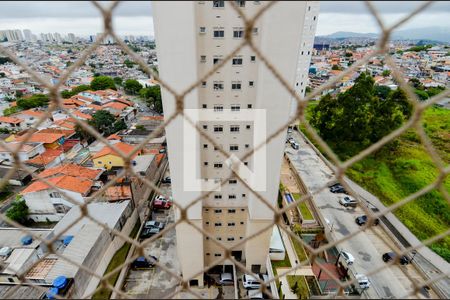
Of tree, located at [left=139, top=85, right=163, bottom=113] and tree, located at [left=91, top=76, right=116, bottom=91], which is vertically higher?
tree, located at [left=91, top=76, right=116, bottom=91]

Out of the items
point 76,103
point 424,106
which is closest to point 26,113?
point 76,103

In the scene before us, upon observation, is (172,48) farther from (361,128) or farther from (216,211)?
(361,128)

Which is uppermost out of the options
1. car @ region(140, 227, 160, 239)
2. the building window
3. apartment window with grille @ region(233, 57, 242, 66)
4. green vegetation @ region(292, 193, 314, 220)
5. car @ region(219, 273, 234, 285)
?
the building window

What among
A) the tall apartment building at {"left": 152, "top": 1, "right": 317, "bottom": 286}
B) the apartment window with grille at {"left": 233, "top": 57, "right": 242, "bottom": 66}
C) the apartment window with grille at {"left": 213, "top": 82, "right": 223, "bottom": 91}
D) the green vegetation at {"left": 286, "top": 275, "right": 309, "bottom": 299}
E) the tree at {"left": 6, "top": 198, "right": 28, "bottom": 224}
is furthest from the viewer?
A: the tree at {"left": 6, "top": 198, "right": 28, "bottom": 224}

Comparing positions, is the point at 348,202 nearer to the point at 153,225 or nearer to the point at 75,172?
the point at 153,225

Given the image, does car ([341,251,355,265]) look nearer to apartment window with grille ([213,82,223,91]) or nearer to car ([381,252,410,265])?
car ([381,252,410,265])

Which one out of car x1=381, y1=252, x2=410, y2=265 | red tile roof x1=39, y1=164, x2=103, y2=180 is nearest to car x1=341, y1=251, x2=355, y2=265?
car x1=381, y1=252, x2=410, y2=265

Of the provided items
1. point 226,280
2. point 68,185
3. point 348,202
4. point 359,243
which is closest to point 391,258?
point 359,243
